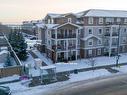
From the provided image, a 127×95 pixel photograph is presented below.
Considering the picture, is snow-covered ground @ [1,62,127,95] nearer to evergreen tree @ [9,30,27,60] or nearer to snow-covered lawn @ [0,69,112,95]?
snow-covered lawn @ [0,69,112,95]

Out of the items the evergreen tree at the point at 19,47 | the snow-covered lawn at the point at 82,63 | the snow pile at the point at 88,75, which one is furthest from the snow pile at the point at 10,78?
the evergreen tree at the point at 19,47

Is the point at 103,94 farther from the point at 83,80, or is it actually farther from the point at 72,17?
the point at 72,17

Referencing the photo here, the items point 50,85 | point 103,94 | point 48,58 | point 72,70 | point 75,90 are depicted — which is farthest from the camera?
point 48,58

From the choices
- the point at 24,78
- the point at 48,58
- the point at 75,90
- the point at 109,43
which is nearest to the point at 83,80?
the point at 75,90

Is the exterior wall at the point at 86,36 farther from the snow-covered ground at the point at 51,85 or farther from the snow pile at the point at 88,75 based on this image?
the snow-covered ground at the point at 51,85

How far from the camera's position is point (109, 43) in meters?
41.1

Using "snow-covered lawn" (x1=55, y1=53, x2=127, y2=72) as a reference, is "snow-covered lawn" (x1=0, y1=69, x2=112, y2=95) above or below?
below

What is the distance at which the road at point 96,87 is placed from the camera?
851 inches

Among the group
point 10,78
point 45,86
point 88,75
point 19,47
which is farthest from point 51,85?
point 19,47

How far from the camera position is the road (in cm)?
2162

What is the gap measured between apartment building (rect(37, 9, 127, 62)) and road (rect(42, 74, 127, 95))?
39.8 feet

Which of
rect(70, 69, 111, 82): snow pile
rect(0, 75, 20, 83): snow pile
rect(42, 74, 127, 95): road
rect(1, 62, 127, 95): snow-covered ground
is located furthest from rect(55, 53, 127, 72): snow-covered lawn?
rect(0, 75, 20, 83): snow pile

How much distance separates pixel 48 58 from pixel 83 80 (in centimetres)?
1501

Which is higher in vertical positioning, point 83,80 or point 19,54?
point 19,54
